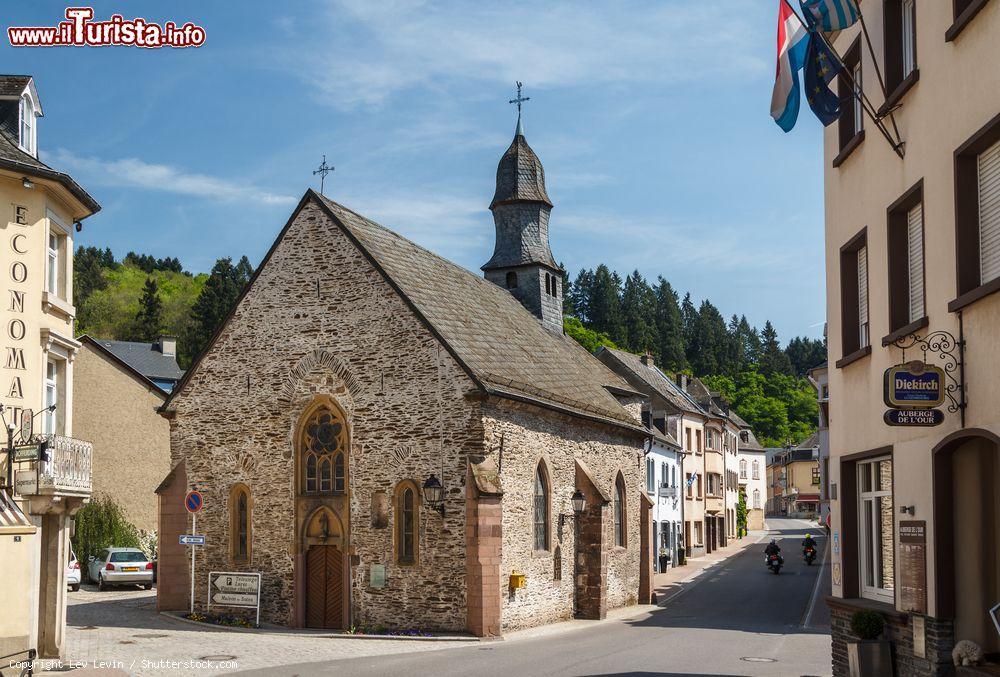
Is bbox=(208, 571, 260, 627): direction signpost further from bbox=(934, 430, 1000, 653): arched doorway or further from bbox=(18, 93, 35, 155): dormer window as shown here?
bbox=(934, 430, 1000, 653): arched doorway

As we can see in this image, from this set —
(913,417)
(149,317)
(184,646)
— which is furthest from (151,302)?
(913,417)

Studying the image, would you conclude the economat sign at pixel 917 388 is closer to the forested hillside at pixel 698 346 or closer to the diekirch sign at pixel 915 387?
the diekirch sign at pixel 915 387

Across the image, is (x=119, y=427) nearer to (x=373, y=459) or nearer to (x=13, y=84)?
(x=373, y=459)

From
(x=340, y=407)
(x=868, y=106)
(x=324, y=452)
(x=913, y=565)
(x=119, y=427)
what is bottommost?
(x=913, y=565)

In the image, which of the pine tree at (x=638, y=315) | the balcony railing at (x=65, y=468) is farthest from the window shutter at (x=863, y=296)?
the pine tree at (x=638, y=315)

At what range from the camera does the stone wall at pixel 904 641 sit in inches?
425

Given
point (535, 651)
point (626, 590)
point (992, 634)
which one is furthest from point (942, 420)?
point (626, 590)

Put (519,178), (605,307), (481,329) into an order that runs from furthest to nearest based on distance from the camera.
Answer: (605,307) < (519,178) < (481,329)

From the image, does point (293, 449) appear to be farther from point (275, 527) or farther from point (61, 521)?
point (61, 521)

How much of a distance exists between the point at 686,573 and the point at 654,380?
1345cm

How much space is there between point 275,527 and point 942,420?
17.3m

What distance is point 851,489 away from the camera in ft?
46.5

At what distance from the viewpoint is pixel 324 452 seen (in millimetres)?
24391

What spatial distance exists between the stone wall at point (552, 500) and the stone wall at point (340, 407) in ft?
4.39
